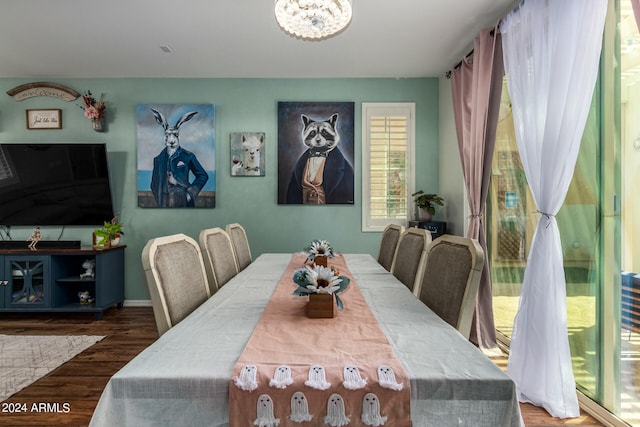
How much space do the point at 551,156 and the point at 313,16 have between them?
5.09 feet

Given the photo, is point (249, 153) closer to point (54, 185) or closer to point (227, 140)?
point (227, 140)

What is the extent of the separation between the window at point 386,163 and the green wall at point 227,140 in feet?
0.28

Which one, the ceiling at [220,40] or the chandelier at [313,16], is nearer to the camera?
the chandelier at [313,16]

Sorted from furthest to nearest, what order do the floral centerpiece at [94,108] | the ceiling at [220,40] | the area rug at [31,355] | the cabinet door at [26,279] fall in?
A: the floral centerpiece at [94,108] → the cabinet door at [26,279] → the ceiling at [220,40] → the area rug at [31,355]

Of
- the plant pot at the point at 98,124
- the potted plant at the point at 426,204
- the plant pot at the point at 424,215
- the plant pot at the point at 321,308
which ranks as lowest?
the plant pot at the point at 321,308

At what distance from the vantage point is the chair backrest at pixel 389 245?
244cm

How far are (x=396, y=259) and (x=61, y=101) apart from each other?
4.15 m

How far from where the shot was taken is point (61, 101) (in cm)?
380

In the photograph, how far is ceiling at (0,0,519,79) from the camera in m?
2.42

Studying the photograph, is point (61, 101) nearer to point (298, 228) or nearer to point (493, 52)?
point (298, 228)

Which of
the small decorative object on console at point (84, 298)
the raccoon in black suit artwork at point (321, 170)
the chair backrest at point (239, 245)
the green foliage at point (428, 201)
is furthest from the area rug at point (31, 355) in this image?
the green foliage at point (428, 201)

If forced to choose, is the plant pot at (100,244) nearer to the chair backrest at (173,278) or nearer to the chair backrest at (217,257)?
the chair backrest at (217,257)

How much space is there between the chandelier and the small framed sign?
3.37 metres

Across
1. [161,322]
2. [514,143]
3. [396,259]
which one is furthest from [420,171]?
[161,322]
